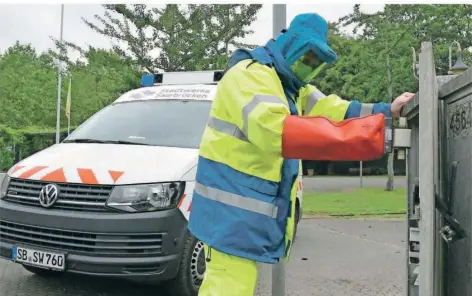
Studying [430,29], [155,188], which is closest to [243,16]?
[430,29]

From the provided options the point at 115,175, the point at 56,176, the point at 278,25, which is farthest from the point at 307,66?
the point at 56,176

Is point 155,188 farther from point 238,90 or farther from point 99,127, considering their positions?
point 238,90

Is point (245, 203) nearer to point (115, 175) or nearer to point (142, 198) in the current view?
point (142, 198)

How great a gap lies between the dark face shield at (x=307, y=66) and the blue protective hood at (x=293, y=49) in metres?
0.03

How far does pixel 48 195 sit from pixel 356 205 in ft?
30.9

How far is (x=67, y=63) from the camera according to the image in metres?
15.8

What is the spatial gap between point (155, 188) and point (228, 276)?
1852mm

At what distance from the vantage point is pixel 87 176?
4199 mm

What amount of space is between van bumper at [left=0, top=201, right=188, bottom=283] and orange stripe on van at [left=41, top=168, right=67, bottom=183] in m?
0.25

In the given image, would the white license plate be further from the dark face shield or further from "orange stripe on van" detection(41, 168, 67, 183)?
the dark face shield

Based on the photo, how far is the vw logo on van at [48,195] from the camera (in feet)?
13.9

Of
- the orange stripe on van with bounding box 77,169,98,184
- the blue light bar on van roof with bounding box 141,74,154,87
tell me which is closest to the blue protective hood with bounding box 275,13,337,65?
the orange stripe on van with bounding box 77,169,98,184

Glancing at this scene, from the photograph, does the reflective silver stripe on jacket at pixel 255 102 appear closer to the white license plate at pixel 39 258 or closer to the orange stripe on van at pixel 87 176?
the orange stripe on van at pixel 87 176

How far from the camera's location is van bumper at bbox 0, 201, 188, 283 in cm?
404
